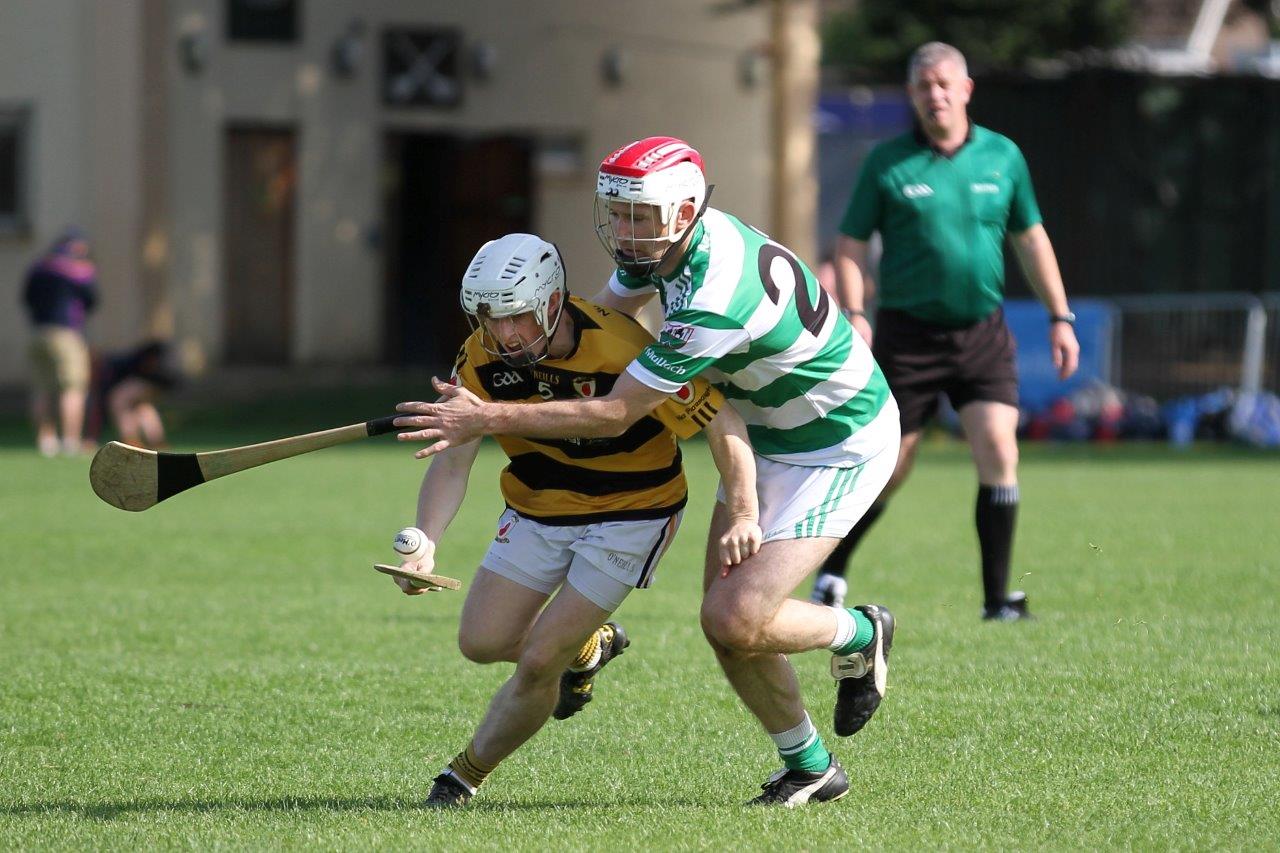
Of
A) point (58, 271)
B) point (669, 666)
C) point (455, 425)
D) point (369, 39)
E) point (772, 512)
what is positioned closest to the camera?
point (455, 425)

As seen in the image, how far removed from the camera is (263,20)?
23.0 m

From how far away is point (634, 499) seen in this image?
5.34 meters

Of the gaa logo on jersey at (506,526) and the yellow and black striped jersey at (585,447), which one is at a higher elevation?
the yellow and black striped jersey at (585,447)

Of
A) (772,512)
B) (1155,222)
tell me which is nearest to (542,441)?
(772,512)

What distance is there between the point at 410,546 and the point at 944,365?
12.1ft

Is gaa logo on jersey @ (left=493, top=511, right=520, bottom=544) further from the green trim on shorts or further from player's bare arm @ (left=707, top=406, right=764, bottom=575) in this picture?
the green trim on shorts

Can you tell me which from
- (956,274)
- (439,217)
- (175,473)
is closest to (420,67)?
(439,217)

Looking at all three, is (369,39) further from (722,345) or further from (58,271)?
(722,345)

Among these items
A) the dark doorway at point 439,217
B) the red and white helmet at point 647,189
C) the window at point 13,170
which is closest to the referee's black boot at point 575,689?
the red and white helmet at point 647,189

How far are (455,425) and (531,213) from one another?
19.5 metres

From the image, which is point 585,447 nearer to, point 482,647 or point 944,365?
point 482,647

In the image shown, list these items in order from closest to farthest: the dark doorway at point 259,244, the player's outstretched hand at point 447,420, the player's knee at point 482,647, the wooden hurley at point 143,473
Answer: the player's outstretched hand at point 447,420 → the wooden hurley at point 143,473 → the player's knee at point 482,647 → the dark doorway at point 259,244

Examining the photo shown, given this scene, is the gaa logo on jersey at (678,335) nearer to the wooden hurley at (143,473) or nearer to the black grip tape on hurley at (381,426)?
the black grip tape on hurley at (381,426)

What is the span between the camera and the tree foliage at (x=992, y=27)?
3466 cm
